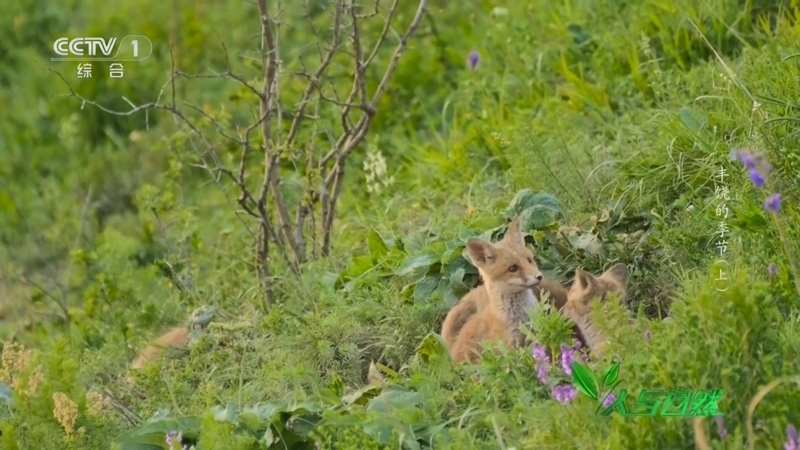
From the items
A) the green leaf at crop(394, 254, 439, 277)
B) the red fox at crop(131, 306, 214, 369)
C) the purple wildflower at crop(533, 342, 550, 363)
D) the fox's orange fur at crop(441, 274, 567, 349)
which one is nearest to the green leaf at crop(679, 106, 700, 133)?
the fox's orange fur at crop(441, 274, 567, 349)

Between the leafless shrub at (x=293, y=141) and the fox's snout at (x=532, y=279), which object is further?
the leafless shrub at (x=293, y=141)

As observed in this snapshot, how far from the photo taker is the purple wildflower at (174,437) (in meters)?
3.81

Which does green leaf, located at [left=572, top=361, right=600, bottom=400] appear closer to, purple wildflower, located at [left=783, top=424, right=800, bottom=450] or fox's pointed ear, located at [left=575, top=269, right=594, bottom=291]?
purple wildflower, located at [left=783, top=424, right=800, bottom=450]

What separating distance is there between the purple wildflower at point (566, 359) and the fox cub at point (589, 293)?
610 millimetres

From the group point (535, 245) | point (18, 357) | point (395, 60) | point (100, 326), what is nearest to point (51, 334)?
point (100, 326)

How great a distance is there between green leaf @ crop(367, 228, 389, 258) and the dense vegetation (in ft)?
0.05

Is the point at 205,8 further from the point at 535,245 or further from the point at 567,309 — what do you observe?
the point at 567,309

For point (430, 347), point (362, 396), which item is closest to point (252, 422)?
point (362, 396)

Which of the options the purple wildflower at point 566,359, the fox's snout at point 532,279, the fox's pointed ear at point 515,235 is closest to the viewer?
the purple wildflower at point 566,359

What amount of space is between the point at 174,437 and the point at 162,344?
1646 millimetres

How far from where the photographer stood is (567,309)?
445 centimetres

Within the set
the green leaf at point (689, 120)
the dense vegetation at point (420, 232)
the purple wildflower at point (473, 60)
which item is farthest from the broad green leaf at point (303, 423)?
the purple wildflower at point (473, 60)

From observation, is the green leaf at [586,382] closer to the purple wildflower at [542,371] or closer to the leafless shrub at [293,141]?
Answer: the purple wildflower at [542,371]

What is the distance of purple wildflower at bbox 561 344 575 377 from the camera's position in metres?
3.67
